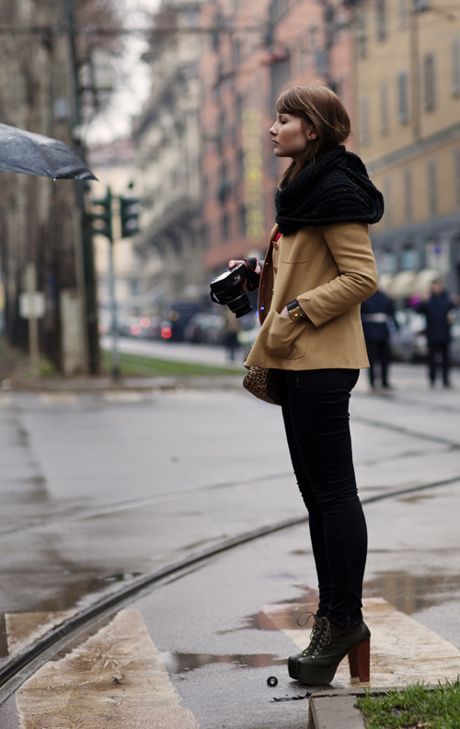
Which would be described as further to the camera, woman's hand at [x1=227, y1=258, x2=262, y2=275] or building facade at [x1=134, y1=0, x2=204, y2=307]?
building facade at [x1=134, y1=0, x2=204, y2=307]

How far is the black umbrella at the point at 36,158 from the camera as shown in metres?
5.94

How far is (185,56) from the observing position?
9169 centimetres

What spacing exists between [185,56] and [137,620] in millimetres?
87166

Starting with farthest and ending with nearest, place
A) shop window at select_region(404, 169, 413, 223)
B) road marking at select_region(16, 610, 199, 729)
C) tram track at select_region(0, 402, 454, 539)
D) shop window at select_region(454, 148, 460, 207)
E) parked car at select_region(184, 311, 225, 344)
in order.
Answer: parked car at select_region(184, 311, 225, 344) < shop window at select_region(404, 169, 413, 223) < shop window at select_region(454, 148, 460, 207) < tram track at select_region(0, 402, 454, 539) < road marking at select_region(16, 610, 199, 729)

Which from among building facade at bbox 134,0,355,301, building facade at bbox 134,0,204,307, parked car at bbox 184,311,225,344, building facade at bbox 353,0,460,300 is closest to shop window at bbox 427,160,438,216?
building facade at bbox 353,0,460,300

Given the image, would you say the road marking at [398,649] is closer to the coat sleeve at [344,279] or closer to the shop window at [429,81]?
the coat sleeve at [344,279]

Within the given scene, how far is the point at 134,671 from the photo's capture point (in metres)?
5.53

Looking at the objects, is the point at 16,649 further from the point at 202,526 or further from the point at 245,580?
the point at 202,526

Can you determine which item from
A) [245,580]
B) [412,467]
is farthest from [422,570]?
[412,467]

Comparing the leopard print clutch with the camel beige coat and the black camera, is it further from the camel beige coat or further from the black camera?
the black camera

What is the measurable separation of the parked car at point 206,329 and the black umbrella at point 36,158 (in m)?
53.2

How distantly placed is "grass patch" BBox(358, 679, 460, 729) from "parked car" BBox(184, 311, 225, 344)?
5490 cm

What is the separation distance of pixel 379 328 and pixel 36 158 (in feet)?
60.1

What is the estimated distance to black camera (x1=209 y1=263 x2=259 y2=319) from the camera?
5.38 metres
